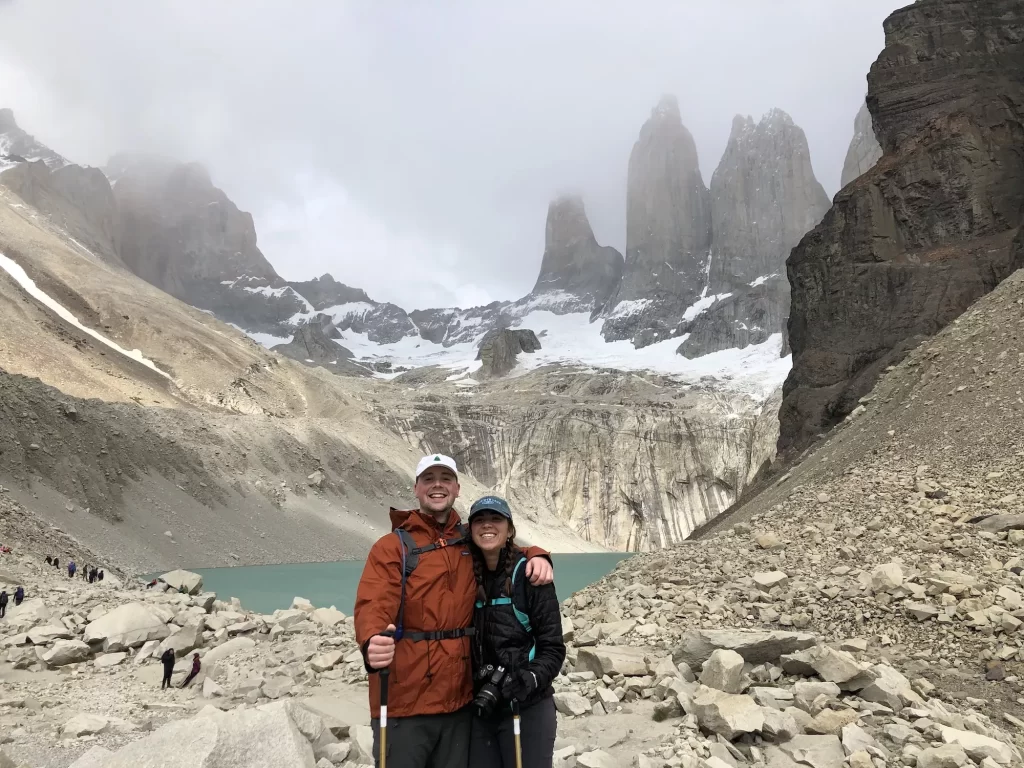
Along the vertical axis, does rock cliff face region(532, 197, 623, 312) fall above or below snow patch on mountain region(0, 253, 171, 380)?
above

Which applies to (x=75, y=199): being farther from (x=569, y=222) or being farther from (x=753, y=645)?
(x=753, y=645)

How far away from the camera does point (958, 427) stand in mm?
13625

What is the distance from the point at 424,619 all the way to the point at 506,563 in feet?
1.64

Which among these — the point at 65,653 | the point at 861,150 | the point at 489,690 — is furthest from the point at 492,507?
the point at 861,150

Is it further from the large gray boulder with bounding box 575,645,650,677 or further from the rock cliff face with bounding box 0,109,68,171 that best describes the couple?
the rock cliff face with bounding box 0,109,68,171

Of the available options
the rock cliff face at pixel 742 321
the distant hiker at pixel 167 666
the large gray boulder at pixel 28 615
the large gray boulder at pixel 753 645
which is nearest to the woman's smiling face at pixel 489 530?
the large gray boulder at pixel 753 645

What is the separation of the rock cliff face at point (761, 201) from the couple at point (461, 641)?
A: 14679 centimetres

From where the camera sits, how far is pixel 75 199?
4370 inches

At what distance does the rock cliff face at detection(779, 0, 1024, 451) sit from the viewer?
23.3 metres

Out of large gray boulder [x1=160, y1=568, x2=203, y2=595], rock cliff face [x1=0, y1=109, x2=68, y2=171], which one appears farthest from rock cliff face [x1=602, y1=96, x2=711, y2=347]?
large gray boulder [x1=160, y1=568, x2=203, y2=595]

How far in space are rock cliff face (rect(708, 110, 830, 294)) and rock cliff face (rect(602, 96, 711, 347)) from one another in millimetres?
5113

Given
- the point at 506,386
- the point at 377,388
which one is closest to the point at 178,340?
the point at 377,388

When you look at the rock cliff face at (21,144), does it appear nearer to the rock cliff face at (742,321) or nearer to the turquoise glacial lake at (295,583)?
the turquoise glacial lake at (295,583)

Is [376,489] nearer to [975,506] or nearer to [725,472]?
[725,472]
